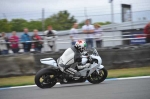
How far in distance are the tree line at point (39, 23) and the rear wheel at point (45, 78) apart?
193 inches

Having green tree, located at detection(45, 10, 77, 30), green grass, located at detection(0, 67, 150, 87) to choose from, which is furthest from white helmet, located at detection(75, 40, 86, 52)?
green tree, located at detection(45, 10, 77, 30)

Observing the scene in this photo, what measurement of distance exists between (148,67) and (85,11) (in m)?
3.63

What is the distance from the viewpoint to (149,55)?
11891 mm

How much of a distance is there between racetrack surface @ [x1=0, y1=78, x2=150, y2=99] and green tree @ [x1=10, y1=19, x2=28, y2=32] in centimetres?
557

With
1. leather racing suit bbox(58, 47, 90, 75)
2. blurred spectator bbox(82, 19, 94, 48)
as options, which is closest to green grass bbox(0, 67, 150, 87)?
leather racing suit bbox(58, 47, 90, 75)

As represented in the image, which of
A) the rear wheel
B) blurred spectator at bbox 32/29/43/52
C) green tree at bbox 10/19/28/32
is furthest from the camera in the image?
green tree at bbox 10/19/28/32

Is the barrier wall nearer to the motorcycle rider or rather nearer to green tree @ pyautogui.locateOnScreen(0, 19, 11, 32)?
the motorcycle rider

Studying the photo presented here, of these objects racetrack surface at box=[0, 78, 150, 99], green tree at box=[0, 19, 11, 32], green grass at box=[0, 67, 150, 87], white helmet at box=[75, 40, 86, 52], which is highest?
green tree at box=[0, 19, 11, 32]

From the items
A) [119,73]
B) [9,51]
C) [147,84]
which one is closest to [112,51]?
[119,73]

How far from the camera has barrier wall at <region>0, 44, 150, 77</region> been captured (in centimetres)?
1129

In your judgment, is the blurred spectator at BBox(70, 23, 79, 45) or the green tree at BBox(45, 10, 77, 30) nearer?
the blurred spectator at BBox(70, 23, 79, 45)

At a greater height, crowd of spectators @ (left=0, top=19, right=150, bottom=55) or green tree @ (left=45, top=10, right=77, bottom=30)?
green tree @ (left=45, top=10, right=77, bottom=30)

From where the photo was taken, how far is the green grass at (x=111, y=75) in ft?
33.2

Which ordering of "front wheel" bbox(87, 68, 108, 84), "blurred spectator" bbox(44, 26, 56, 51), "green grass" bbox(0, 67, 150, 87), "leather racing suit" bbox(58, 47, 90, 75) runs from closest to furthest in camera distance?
"leather racing suit" bbox(58, 47, 90, 75), "front wheel" bbox(87, 68, 108, 84), "green grass" bbox(0, 67, 150, 87), "blurred spectator" bbox(44, 26, 56, 51)
